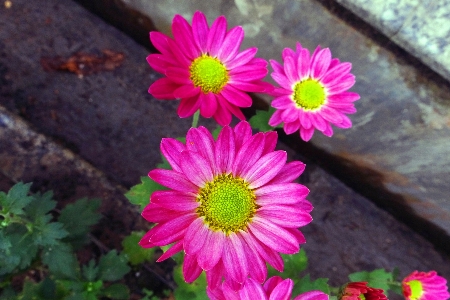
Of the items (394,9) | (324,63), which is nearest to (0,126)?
(324,63)

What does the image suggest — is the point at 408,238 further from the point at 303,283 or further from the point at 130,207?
the point at 130,207

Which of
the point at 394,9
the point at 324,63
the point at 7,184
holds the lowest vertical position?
the point at 7,184

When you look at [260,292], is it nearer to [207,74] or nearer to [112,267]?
[207,74]

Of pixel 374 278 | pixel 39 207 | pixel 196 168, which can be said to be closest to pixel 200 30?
pixel 196 168

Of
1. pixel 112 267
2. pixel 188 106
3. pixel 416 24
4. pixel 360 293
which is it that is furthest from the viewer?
pixel 112 267

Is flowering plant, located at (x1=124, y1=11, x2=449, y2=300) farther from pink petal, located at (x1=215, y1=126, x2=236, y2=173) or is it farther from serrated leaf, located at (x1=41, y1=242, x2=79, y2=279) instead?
serrated leaf, located at (x1=41, y1=242, x2=79, y2=279)

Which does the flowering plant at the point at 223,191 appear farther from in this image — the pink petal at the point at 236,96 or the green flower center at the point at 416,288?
the green flower center at the point at 416,288

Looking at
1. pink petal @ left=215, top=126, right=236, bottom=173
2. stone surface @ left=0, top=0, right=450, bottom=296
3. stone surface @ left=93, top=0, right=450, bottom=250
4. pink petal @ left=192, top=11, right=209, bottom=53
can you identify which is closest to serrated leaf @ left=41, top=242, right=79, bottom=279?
Result: stone surface @ left=0, top=0, right=450, bottom=296
